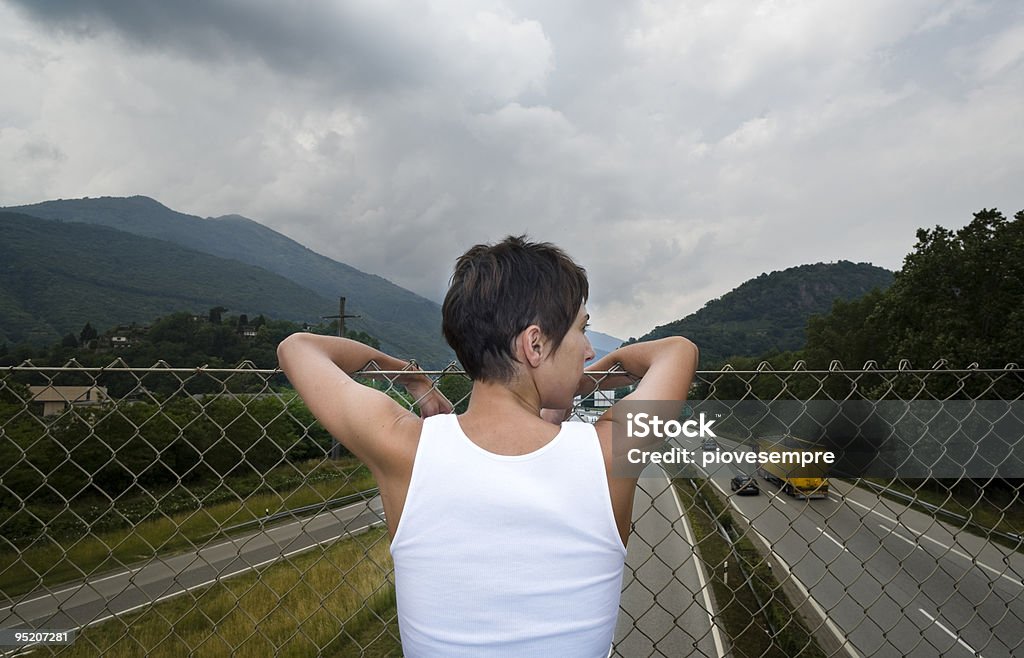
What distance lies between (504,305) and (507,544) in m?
0.47

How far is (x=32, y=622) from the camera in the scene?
229 centimetres

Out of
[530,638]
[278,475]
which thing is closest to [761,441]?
[530,638]

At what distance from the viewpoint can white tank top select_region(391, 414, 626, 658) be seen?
1.05 m

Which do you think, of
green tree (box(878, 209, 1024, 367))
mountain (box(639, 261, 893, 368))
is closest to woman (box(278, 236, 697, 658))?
green tree (box(878, 209, 1024, 367))

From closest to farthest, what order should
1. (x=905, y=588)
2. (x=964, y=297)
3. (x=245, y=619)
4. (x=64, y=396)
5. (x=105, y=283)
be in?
(x=64, y=396) → (x=245, y=619) → (x=905, y=588) → (x=964, y=297) → (x=105, y=283)

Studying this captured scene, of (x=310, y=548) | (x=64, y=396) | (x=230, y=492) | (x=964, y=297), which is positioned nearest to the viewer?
(x=64, y=396)

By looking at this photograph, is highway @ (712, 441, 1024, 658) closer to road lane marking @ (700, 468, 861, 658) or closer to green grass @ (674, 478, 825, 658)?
road lane marking @ (700, 468, 861, 658)

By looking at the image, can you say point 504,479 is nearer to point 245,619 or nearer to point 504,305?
point 504,305

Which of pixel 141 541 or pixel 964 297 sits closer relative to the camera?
pixel 141 541

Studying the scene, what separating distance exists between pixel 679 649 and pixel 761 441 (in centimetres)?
731

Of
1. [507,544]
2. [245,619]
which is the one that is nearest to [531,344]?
[507,544]

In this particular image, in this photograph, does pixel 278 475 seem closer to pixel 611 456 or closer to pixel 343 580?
pixel 343 580

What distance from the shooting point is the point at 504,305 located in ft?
3.92

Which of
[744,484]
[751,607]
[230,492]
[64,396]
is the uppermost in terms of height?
[64,396]
